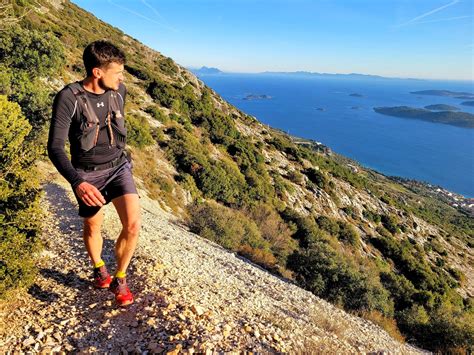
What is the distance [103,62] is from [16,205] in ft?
6.84

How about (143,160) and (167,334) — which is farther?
(143,160)

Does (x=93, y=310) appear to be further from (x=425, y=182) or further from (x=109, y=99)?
(x=425, y=182)

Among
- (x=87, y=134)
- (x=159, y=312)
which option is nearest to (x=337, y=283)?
(x=159, y=312)

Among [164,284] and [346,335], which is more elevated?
[164,284]

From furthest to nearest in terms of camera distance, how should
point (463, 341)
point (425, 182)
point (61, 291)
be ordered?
point (425, 182)
point (463, 341)
point (61, 291)

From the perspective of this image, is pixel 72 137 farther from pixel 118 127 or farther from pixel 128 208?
pixel 128 208

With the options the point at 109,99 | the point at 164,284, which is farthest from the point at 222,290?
the point at 109,99

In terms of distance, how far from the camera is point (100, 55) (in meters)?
3.25

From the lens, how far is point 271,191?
2797 cm

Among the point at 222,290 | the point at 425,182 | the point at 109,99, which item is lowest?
the point at 425,182

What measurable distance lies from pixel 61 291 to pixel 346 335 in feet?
15.0

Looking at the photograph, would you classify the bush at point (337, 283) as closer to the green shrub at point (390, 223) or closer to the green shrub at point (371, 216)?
the green shrub at point (371, 216)

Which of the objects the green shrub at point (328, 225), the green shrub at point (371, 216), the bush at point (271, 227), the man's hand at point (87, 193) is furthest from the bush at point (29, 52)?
the green shrub at point (371, 216)

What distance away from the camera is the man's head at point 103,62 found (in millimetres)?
3256
